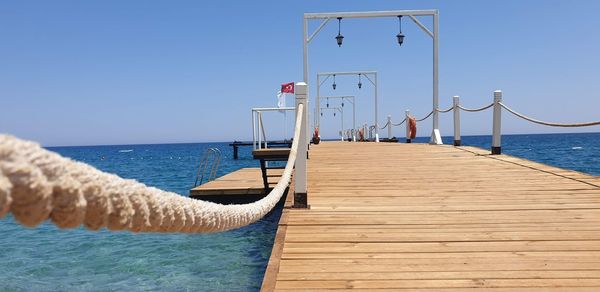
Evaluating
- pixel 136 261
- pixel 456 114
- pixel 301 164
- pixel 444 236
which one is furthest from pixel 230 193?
pixel 444 236

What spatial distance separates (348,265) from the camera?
2.95 m

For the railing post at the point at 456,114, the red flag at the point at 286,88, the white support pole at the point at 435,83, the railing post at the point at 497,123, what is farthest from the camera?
the red flag at the point at 286,88

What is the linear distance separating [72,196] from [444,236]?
324 cm

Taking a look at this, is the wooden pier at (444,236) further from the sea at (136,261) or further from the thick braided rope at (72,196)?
the sea at (136,261)

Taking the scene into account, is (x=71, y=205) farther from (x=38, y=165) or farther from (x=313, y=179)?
(x=313, y=179)

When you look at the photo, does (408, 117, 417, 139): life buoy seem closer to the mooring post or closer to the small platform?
the small platform

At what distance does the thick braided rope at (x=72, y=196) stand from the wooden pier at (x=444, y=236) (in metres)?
1.56

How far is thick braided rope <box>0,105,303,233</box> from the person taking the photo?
0.71 metres

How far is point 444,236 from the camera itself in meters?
3.57

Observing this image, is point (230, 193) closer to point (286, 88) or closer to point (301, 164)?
point (301, 164)

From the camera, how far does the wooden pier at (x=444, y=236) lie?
8.82 feet

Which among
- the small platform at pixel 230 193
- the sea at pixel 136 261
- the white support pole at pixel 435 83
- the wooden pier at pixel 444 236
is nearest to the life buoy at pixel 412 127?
the white support pole at pixel 435 83

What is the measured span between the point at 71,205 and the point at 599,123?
22.3 ft

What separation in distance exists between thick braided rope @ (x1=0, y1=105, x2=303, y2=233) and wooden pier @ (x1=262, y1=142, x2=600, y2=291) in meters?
1.56
